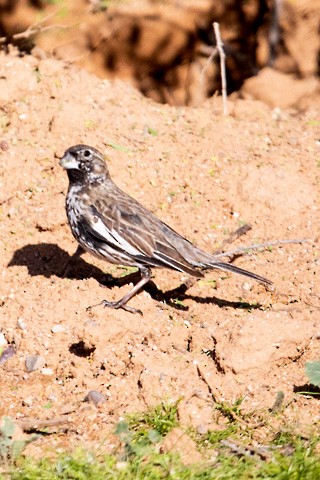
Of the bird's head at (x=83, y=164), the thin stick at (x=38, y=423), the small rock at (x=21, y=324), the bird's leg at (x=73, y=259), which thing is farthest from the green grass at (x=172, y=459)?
the bird's head at (x=83, y=164)

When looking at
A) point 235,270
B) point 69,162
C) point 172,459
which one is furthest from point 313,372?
point 69,162

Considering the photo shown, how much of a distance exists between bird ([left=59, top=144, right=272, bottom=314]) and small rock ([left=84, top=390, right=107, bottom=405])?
0.91 meters

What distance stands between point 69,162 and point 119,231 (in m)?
0.75

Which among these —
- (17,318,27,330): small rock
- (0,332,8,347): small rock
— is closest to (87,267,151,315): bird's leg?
(17,318,27,330): small rock

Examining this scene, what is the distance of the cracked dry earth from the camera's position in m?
5.80

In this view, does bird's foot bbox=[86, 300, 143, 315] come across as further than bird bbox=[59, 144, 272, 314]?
No

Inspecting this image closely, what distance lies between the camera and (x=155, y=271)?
746cm

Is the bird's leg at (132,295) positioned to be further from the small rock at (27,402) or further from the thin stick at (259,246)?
the small rock at (27,402)

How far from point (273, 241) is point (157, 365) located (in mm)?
2227

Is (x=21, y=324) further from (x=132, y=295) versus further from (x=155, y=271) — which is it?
(x=155, y=271)

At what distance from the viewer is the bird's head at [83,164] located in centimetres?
700

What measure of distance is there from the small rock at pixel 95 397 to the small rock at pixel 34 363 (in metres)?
0.50

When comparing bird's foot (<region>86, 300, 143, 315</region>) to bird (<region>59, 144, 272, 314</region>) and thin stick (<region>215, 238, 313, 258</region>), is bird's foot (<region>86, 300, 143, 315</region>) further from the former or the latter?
thin stick (<region>215, 238, 313, 258</region>)

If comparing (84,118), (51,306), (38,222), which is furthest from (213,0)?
(51,306)
